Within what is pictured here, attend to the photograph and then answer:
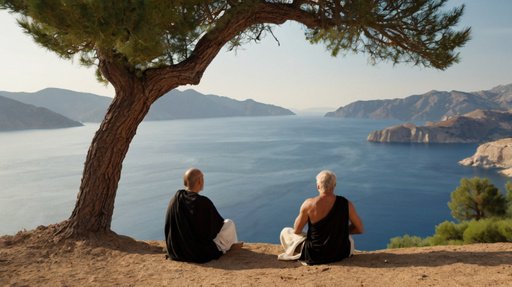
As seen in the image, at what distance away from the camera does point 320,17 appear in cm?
584

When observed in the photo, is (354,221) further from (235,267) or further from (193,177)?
(193,177)

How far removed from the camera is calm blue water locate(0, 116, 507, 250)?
123ft

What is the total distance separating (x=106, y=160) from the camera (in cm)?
507

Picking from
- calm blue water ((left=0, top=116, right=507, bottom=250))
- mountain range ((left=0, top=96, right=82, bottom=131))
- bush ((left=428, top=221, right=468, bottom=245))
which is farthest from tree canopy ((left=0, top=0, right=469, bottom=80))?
mountain range ((left=0, top=96, right=82, bottom=131))

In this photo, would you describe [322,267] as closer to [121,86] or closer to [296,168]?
[121,86]

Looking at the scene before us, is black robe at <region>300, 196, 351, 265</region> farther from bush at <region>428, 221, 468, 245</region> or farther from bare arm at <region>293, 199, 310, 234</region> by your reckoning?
bush at <region>428, 221, 468, 245</region>

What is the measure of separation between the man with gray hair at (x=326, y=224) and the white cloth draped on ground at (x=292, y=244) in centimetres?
2

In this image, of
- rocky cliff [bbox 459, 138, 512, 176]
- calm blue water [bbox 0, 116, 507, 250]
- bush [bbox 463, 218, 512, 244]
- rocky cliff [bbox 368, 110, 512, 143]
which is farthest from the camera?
rocky cliff [bbox 368, 110, 512, 143]

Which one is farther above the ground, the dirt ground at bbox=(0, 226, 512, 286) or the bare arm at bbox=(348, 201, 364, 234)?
the bare arm at bbox=(348, 201, 364, 234)

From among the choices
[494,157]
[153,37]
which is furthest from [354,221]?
[494,157]

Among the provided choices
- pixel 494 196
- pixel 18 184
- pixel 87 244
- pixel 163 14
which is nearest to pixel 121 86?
pixel 163 14

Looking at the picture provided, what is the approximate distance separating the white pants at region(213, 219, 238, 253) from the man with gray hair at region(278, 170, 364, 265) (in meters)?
0.79

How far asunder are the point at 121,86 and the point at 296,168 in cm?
5514

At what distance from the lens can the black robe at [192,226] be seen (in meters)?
3.96
